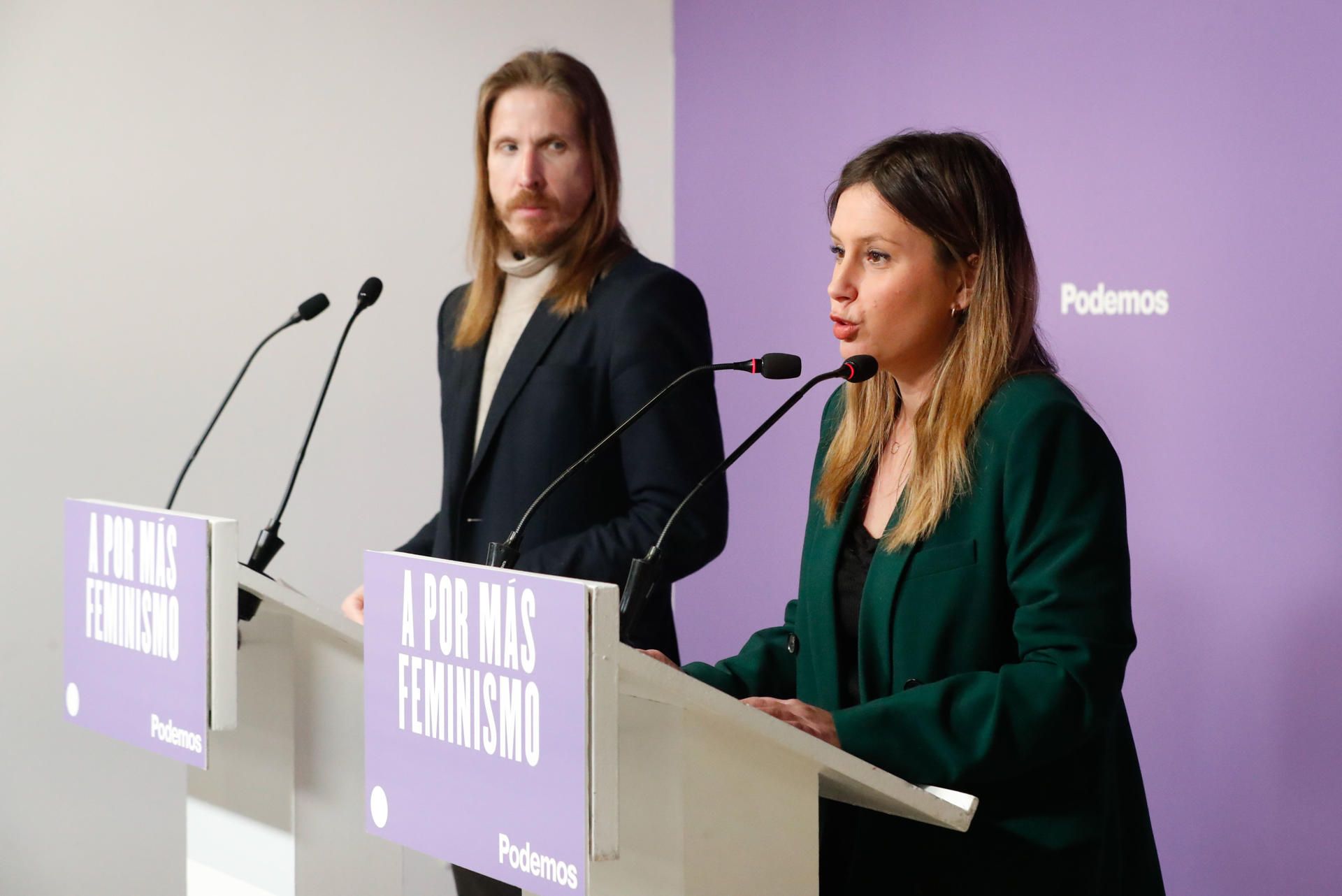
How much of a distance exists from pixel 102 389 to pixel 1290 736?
2.75 meters

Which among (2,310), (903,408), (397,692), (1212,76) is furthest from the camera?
(2,310)

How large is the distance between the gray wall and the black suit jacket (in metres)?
1.30

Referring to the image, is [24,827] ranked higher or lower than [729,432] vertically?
lower

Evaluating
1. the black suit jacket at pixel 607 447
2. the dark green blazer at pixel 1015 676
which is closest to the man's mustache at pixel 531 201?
the black suit jacket at pixel 607 447

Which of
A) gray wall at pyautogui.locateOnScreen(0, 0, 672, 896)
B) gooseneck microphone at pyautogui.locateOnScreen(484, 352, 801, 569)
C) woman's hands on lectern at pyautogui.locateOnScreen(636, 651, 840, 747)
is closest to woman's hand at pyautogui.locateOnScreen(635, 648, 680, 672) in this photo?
woman's hands on lectern at pyautogui.locateOnScreen(636, 651, 840, 747)

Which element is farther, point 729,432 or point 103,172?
point 729,432

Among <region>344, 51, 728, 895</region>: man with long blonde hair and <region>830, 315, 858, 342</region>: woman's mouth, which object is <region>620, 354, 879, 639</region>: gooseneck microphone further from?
<region>344, 51, 728, 895</region>: man with long blonde hair

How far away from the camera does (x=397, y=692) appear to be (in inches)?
57.4

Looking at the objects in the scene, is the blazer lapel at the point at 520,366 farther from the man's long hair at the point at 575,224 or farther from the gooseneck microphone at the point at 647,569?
the gooseneck microphone at the point at 647,569

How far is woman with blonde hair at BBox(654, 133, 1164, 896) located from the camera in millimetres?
1562

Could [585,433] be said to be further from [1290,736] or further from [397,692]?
[1290,736]

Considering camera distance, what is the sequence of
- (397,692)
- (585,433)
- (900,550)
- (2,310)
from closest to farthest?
(397,692), (900,550), (585,433), (2,310)

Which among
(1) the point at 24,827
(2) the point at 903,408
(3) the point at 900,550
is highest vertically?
(2) the point at 903,408

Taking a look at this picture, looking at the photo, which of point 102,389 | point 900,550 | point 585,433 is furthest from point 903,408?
point 102,389
